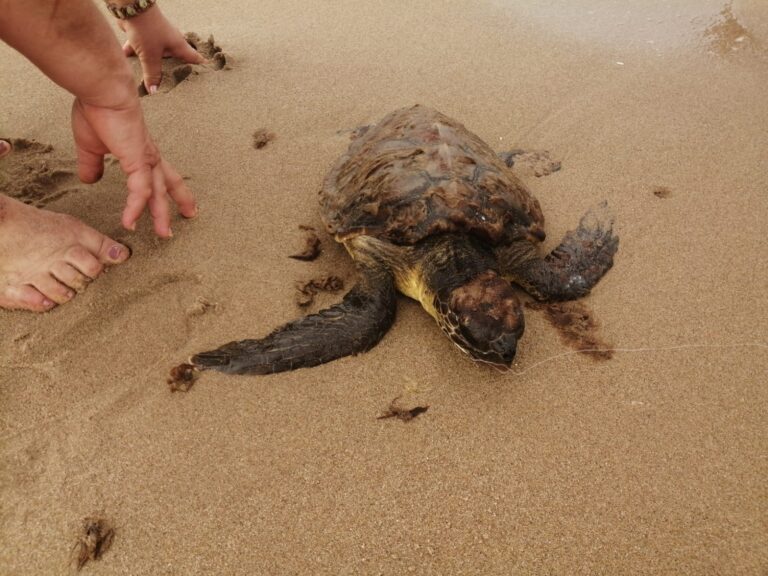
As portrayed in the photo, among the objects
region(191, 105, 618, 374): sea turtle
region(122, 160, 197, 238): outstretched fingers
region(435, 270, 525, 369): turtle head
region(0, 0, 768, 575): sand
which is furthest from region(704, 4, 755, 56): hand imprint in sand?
region(122, 160, 197, 238): outstretched fingers

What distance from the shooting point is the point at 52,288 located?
1863mm

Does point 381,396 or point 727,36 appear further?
point 727,36

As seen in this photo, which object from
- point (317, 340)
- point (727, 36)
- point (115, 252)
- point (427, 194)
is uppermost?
point (727, 36)

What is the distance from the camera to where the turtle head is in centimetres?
168

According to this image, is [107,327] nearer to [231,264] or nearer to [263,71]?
[231,264]

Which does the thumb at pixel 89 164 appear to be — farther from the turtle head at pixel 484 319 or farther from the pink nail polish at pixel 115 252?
the turtle head at pixel 484 319

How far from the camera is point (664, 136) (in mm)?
2906

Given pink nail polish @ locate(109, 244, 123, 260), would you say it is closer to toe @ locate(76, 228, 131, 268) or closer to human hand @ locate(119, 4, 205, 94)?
toe @ locate(76, 228, 131, 268)

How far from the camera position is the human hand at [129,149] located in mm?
1770

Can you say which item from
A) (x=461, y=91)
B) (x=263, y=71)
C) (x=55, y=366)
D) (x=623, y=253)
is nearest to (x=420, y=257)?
(x=623, y=253)

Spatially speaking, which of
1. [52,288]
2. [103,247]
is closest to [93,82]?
[103,247]

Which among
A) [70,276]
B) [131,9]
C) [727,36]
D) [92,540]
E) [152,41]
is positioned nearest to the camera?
[92,540]

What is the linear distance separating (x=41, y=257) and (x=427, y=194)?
4.92 feet

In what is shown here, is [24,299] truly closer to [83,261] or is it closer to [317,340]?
[83,261]
